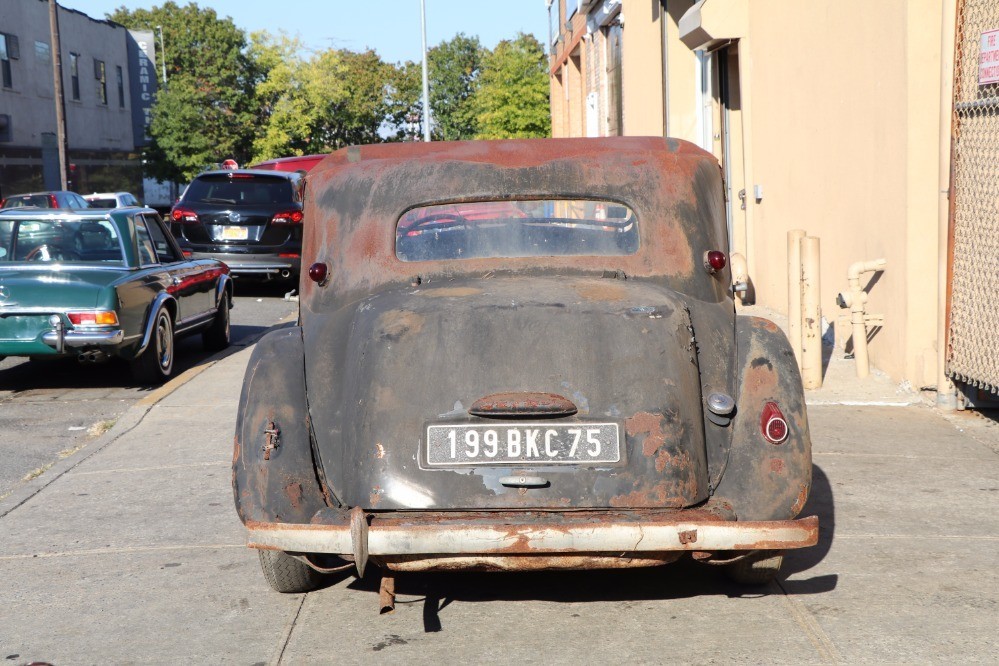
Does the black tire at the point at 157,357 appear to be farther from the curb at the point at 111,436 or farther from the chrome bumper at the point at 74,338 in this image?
the chrome bumper at the point at 74,338

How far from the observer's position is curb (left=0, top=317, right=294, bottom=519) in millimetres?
6637

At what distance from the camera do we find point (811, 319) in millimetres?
8852

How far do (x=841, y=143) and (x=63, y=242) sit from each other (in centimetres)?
662

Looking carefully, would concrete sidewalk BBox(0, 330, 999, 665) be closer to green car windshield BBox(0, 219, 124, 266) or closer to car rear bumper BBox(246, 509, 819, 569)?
car rear bumper BBox(246, 509, 819, 569)

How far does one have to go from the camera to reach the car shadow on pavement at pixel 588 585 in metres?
4.75

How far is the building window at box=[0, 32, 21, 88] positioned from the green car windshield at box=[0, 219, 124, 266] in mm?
32988

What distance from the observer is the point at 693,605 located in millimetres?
4633

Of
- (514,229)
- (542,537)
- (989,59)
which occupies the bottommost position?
(542,537)

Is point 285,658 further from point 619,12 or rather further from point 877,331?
point 619,12

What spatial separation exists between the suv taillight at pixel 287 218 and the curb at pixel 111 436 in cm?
543

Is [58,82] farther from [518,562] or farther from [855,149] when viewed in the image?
[518,562]

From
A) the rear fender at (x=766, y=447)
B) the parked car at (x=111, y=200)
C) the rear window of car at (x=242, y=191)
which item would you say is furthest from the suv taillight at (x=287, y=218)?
the rear fender at (x=766, y=447)

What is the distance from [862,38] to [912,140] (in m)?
1.47

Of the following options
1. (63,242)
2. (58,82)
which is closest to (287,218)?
(63,242)
